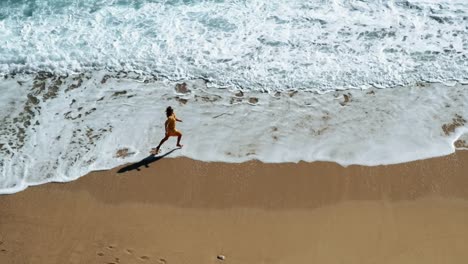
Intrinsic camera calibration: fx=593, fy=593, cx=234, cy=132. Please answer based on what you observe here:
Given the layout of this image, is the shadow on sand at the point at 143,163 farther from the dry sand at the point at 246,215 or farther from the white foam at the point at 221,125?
the white foam at the point at 221,125

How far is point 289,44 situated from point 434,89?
11.4ft

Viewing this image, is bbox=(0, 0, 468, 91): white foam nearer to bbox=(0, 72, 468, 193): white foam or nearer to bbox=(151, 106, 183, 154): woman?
bbox=(0, 72, 468, 193): white foam

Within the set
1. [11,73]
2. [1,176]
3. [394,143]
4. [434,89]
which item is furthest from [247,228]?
[11,73]

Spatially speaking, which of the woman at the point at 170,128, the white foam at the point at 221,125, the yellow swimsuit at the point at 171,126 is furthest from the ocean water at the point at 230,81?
the yellow swimsuit at the point at 171,126

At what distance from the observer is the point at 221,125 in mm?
11930

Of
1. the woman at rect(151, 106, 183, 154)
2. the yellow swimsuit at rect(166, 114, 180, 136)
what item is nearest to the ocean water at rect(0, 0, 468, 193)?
the woman at rect(151, 106, 183, 154)

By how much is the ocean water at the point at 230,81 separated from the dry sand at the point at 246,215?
0.42m

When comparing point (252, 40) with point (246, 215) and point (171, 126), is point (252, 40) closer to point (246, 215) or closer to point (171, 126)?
point (171, 126)

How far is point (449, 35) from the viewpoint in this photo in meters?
14.4

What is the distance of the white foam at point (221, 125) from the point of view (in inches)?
440

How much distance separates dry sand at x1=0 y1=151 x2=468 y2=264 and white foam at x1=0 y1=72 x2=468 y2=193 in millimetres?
387

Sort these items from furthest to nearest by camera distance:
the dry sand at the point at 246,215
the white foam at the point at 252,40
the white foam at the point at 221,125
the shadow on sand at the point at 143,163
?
the white foam at the point at 252,40 < the white foam at the point at 221,125 < the shadow on sand at the point at 143,163 < the dry sand at the point at 246,215

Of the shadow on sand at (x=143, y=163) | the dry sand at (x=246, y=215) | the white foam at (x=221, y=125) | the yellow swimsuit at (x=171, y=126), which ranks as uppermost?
the yellow swimsuit at (x=171, y=126)

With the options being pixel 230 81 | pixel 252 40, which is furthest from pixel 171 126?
pixel 252 40
